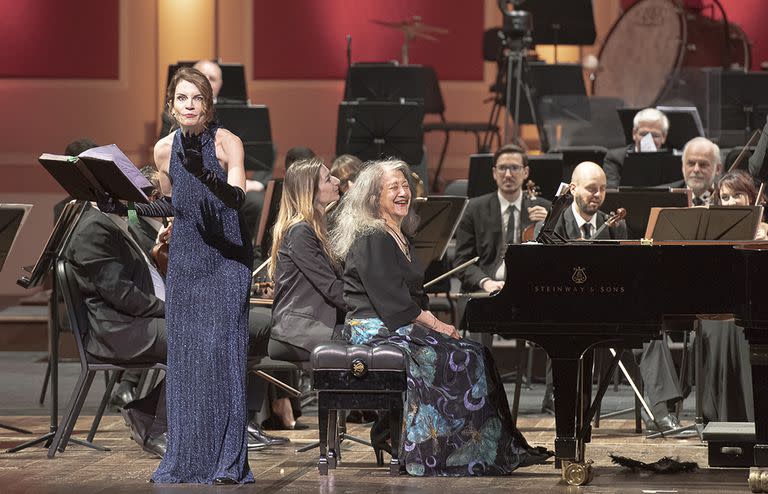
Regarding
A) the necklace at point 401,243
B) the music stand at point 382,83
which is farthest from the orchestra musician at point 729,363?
the music stand at point 382,83

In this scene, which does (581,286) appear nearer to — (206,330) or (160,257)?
(206,330)

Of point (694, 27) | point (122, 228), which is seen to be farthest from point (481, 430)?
point (694, 27)

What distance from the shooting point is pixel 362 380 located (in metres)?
5.23

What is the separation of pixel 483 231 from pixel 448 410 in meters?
2.08

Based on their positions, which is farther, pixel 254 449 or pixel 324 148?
pixel 324 148

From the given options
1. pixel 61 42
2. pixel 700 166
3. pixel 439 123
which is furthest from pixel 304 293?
pixel 61 42

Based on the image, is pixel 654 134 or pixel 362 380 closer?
pixel 362 380

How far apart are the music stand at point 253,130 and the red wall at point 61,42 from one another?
8.83ft

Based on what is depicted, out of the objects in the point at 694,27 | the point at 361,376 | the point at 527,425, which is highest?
the point at 694,27

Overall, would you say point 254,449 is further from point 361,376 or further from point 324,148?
point 324,148

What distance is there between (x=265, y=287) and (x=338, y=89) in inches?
190

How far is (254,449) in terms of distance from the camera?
599 cm

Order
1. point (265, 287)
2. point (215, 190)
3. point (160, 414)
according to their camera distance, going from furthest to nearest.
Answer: point (265, 287) < point (160, 414) < point (215, 190)

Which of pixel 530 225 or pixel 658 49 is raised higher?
pixel 658 49
